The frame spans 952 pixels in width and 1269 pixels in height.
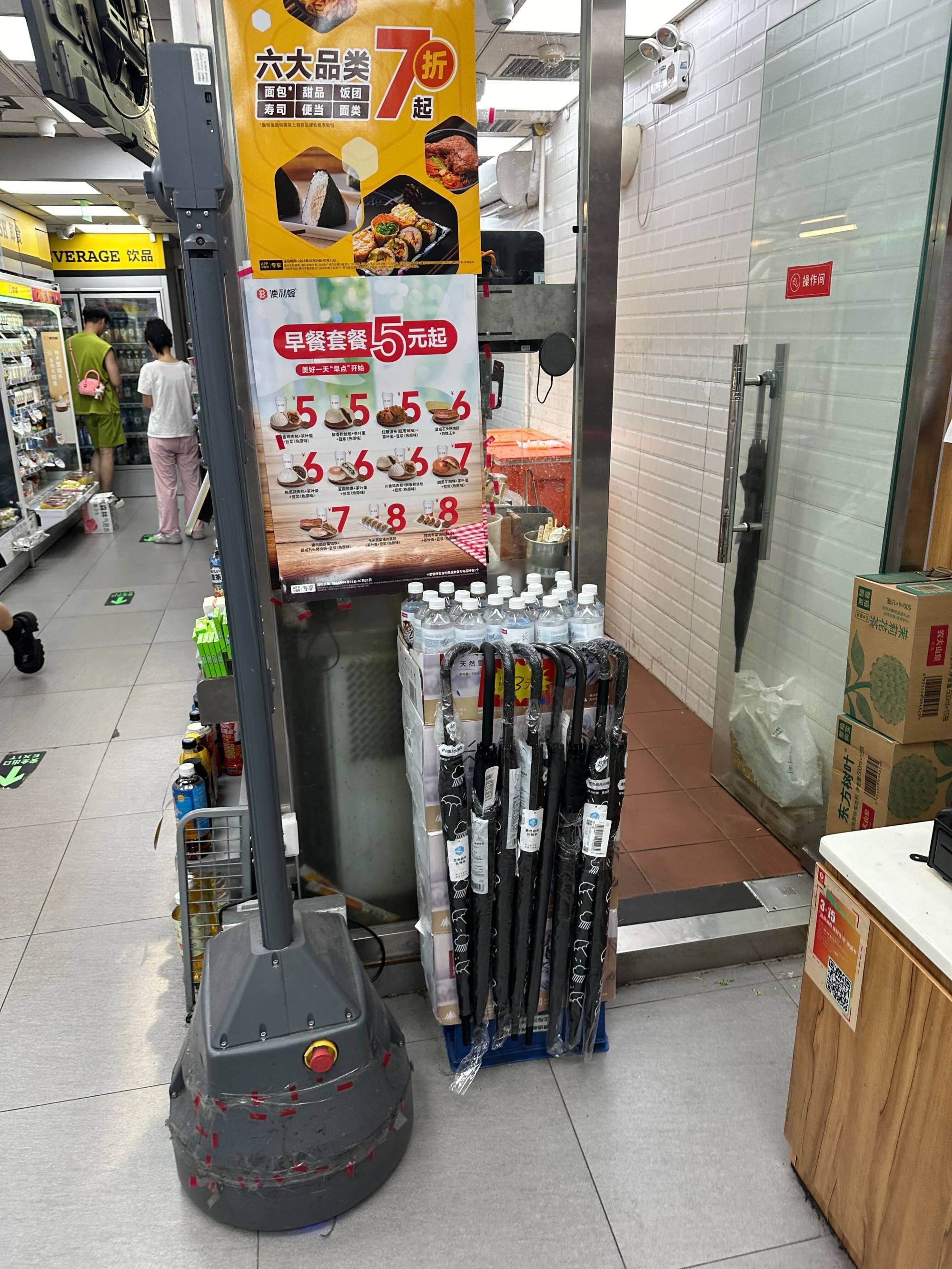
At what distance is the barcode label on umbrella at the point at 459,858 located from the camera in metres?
1.96

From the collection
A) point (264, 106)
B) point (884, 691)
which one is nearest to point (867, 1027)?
point (884, 691)

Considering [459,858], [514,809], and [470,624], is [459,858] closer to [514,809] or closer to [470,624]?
[514,809]

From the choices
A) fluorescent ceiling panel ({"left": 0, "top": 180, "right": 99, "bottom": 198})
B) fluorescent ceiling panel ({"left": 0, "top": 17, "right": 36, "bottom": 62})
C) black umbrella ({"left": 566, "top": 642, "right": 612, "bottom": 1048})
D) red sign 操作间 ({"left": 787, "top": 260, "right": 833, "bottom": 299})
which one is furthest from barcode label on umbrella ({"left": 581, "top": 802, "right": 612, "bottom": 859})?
fluorescent ceiling panel ({"left": 0, "top": 180, "right": 99, "bottom": 198})

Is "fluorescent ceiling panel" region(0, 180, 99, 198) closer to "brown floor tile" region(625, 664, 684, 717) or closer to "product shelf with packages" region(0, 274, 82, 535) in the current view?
"product shelf with packages" region(0, 274, 82, 535)

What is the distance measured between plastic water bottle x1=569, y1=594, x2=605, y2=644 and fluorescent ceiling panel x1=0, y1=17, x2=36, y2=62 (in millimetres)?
4228

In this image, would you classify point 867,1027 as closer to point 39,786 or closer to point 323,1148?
point 323,1148

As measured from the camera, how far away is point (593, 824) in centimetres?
192

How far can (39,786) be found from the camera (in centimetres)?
361

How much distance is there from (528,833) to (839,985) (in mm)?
678

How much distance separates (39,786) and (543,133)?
4.48 meters

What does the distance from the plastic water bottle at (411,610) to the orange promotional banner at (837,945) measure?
100cm

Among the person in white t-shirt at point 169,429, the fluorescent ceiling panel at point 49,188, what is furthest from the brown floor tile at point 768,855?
the fluorescent ceiling panel at point 49,188

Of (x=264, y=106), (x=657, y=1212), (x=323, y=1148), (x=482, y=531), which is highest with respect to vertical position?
(x=264, y=106)

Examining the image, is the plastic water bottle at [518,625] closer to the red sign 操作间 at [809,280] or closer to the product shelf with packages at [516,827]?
the product shelf with packages at [516,827]
